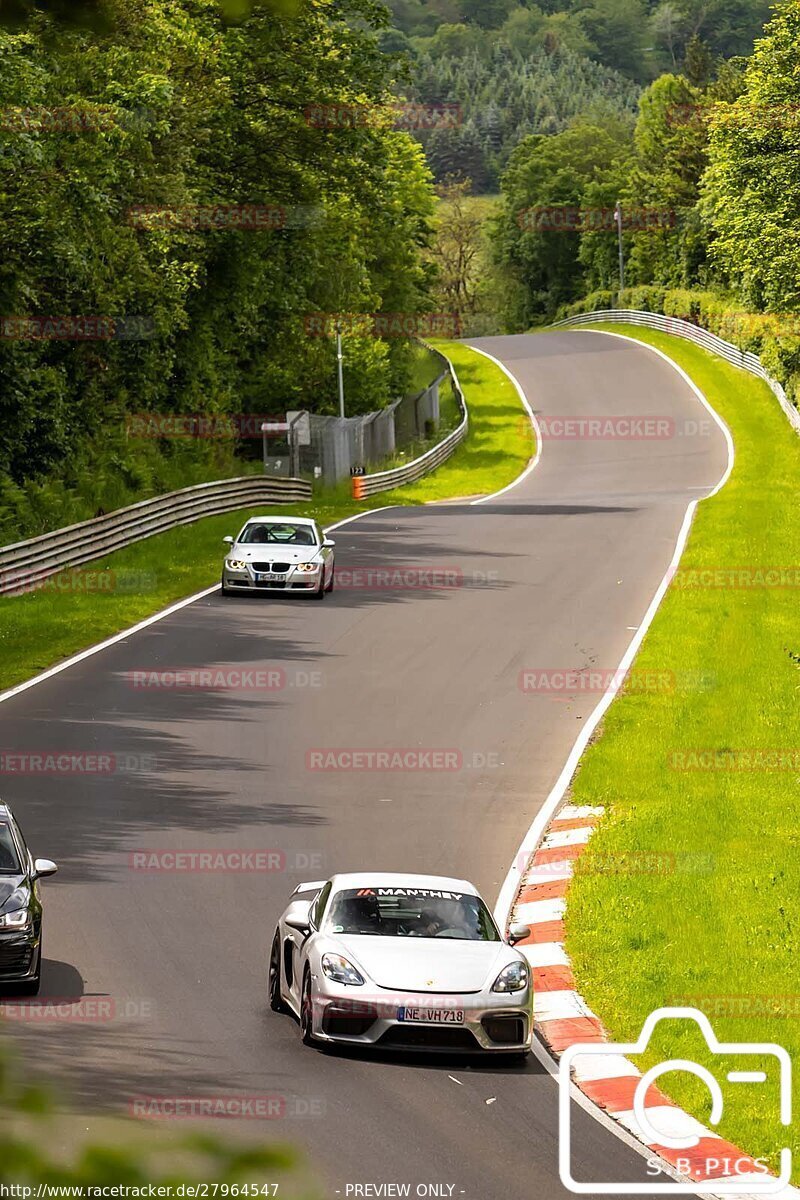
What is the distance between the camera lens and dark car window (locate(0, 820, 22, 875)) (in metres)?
12.5

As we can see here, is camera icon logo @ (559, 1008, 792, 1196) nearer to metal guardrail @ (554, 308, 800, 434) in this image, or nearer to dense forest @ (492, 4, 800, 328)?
dense forest @ (492, 4, 800, 328)

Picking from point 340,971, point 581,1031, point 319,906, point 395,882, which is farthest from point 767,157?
point 340,971

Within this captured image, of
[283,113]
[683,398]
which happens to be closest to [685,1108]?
[283,113]

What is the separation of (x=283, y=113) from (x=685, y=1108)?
4277 centimetres

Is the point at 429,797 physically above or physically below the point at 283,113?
below

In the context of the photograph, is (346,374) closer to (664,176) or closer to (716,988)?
(664,176)

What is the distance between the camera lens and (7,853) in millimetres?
12672

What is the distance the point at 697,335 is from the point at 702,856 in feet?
270

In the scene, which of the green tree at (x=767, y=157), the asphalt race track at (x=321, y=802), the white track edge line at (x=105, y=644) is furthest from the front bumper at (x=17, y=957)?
the green tree at (x=767, y=157)

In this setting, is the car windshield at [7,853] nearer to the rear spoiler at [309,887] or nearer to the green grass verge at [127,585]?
→ the rear spoiler at [309,887]

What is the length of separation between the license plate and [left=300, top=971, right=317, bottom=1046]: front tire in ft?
1.97

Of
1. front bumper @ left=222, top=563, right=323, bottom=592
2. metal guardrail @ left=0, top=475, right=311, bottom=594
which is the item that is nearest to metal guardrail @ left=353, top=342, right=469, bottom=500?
metal guardrail @ left=0, top=475, right=311, bottom=594

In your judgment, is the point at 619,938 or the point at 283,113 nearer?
the point at 619,938

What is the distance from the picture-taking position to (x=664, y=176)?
11275cm
